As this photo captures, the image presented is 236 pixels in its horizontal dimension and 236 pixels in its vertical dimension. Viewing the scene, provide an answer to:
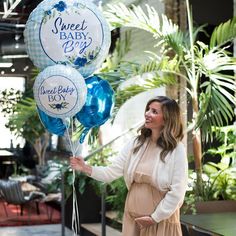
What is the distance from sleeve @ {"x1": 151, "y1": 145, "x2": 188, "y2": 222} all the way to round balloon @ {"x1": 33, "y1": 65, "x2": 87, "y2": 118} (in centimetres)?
66

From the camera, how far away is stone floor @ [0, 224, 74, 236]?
737 centimetres

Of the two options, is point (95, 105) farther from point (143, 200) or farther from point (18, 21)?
point (18, 21)

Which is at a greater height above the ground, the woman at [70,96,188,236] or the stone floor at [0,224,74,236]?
the woman at [70,96,188,236]

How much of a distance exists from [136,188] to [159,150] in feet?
0.85

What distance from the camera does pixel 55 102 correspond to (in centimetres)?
327

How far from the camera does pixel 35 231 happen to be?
24.8 feet

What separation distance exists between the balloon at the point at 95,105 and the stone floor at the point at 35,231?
3948 mm

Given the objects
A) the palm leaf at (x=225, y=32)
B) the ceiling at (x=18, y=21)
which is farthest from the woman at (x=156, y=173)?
the ceiling at (x=18, y=21)

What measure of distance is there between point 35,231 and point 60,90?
Result: 466cm

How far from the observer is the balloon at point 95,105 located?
3490mm

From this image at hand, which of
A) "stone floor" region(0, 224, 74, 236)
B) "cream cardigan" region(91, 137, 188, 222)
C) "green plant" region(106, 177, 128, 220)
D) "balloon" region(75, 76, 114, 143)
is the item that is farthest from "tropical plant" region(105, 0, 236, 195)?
"stone floor" region(0, 224, 74, 236)

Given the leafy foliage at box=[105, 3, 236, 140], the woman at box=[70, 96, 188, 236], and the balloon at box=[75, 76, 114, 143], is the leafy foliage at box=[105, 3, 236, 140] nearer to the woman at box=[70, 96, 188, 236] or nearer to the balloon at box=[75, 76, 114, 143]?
the balloon at box=[75, 76, 114, 143]

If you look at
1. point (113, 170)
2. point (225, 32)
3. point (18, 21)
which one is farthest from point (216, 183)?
point (18, 21)

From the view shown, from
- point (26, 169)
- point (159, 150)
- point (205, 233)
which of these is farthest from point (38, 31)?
point (26, 169)
